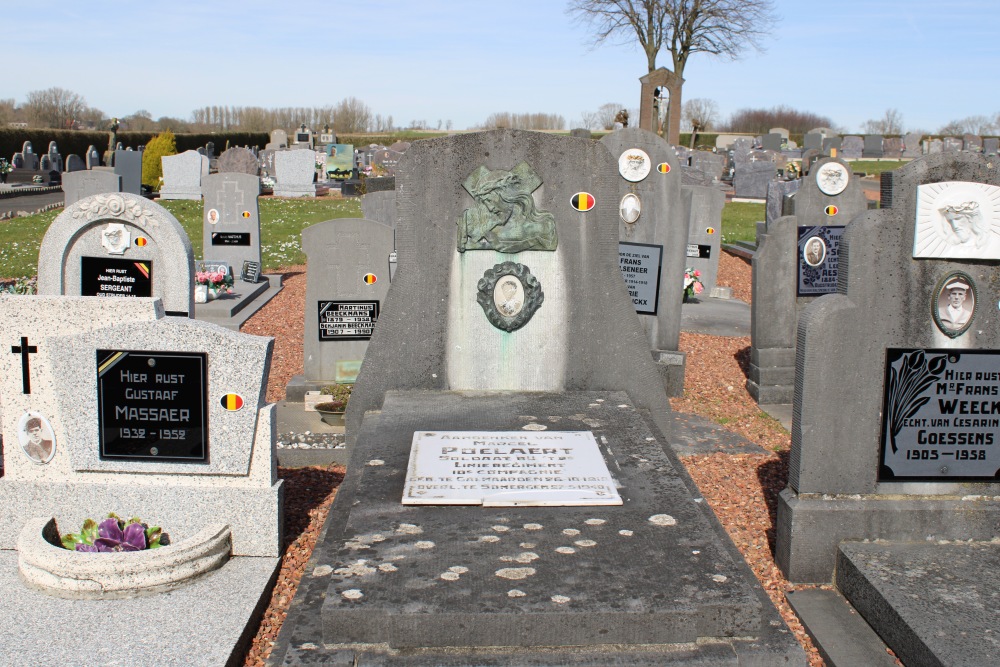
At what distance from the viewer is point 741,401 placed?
28.8 feet

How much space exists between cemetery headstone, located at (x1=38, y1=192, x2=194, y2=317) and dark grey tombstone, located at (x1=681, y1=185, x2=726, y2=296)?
883 centimetres

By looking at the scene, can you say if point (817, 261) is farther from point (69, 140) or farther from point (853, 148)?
point (853, 148)

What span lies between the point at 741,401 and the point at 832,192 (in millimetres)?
3388

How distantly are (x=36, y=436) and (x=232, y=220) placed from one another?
10.5m

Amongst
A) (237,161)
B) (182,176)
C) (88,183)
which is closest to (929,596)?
(88,183)

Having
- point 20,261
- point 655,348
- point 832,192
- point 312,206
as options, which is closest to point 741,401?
point 655,348

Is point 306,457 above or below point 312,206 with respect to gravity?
below

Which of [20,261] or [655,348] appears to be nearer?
[655,348]

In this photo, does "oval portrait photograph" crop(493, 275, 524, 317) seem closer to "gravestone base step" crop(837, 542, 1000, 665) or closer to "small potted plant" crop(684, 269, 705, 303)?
"gravestone base step" crop(837, 542, 1000, 665)

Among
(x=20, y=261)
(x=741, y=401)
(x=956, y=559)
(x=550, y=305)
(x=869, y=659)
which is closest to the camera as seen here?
(x=869, y=659)

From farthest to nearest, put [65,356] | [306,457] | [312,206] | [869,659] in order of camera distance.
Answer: [312,206] < [306,457] < [65,356] < [869,659]

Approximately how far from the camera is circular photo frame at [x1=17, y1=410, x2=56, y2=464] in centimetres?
493

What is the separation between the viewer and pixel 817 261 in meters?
9.70

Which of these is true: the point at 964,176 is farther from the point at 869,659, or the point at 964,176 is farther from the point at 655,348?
the point at 655,348
